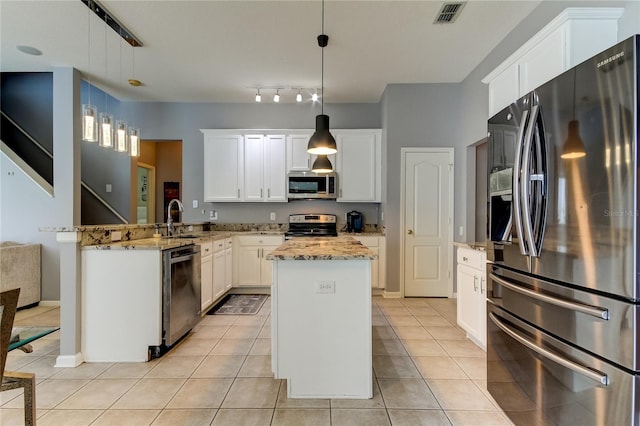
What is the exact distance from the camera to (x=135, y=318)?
261 centimetres

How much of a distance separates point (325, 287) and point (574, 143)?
1502 mm

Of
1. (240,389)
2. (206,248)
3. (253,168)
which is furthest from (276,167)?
(240,389)

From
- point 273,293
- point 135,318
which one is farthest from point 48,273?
point 273,293

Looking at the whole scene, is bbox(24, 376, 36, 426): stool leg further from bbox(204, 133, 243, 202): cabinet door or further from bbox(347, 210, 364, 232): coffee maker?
bbox(347, 210, 364, 232): coffee maker

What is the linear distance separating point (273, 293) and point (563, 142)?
5.84 ft

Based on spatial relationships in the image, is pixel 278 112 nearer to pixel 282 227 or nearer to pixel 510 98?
pixel 282 227

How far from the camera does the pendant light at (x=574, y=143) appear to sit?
1326mm

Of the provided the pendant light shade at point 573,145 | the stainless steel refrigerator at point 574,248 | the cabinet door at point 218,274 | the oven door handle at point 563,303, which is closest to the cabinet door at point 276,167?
the cabinet door at point 218,274

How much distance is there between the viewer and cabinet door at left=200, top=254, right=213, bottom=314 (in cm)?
350

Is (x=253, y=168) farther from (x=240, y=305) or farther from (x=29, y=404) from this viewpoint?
(x=29, y=404)

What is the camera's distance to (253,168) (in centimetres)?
492

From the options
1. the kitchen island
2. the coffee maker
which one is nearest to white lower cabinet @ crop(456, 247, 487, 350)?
the kitchen island

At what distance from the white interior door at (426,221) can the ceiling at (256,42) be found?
118cm

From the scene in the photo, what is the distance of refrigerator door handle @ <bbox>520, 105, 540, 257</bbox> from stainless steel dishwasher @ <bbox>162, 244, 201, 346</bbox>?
2637mm
